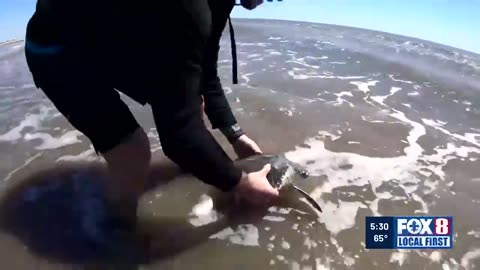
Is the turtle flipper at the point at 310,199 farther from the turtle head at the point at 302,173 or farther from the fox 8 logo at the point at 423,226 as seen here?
the fox 8 logo at the point at 423,226

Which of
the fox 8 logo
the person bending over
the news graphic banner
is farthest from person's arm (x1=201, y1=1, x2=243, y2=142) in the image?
the fox 8 logo

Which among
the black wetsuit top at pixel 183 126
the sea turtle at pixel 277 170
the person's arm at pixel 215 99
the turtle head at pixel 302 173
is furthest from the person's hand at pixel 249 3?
the turtle head at pixel 302 173

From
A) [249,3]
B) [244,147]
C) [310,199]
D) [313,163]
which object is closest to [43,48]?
[249,3]

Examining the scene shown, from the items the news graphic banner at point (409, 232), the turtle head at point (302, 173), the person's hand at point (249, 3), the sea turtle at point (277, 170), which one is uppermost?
the person's hand at point (249, 3)

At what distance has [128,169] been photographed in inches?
76.4

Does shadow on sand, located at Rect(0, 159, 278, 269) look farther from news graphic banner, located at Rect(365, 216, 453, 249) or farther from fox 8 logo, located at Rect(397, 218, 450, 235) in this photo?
fox 8 logo, located at Rect(397, 218, 450, 235)

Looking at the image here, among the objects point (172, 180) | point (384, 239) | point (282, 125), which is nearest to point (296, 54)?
point (282, 125)

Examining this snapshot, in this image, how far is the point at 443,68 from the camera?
4.62 meters

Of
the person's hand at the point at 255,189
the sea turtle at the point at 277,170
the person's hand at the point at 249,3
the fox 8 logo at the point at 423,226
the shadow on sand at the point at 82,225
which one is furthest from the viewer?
the sea turtle at the point at 277,170

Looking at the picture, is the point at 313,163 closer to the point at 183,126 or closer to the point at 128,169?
the point at 128,169

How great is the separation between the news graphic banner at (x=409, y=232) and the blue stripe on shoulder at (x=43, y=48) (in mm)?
1574

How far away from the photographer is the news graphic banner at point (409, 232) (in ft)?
6.61

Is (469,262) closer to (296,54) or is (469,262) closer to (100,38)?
(100,38)

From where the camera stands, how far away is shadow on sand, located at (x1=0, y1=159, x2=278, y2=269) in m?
1.96
